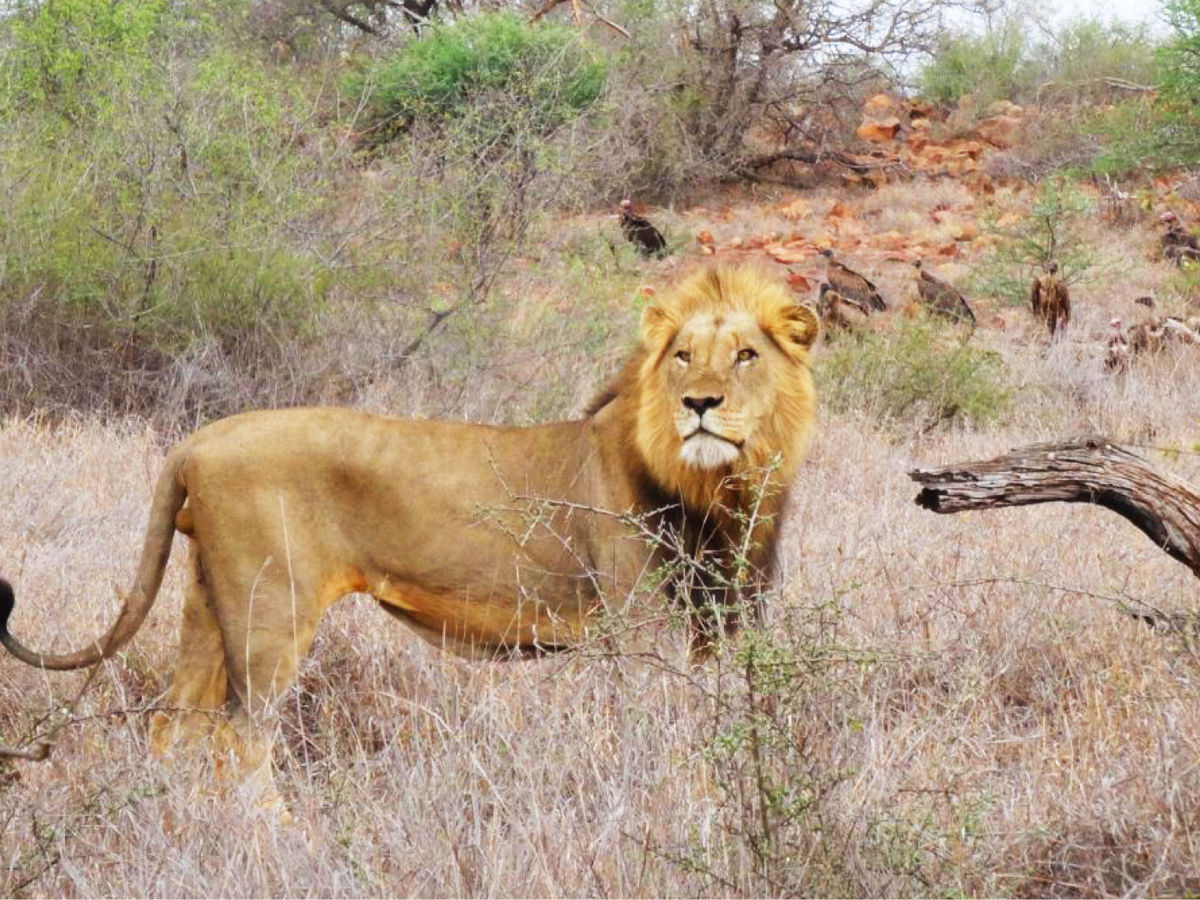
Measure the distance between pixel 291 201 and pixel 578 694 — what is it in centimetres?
597

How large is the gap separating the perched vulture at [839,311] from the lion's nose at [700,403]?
27.7ft

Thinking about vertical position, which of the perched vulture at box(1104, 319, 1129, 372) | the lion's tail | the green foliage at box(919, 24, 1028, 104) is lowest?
the lion's tail

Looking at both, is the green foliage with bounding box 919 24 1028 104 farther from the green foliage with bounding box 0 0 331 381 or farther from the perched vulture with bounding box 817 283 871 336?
the green foliage with bounding box 0 0 331 381

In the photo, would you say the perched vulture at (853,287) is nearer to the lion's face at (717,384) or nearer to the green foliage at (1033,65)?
the lion's face at (717,384)

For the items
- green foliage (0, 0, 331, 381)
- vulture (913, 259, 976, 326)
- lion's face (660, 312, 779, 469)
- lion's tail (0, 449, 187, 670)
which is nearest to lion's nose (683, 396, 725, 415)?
lion's face (660, 312, 779, 469)

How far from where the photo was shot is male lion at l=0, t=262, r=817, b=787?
418 centimetres

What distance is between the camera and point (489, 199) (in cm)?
973

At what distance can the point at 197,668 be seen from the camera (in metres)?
4.36

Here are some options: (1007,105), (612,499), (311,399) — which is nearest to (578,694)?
(612,499)

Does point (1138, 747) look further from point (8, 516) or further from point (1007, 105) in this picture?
point (1007, 105)

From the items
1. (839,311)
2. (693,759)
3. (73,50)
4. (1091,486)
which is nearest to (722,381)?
(1091,486)

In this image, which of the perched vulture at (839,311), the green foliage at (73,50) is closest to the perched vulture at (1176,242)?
the perched vulture at (839,311)

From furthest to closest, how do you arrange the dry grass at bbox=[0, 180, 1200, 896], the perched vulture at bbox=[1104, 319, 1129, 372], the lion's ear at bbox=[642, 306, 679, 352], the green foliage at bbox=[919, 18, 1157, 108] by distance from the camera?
the green foliage at bbox=[919, 18, 1157, 108] → the perched vulture at bbox=[1104, 319, 1129, 372] → the lion's ear at bbox=[642, 306, 679, 352] → the dry grass at bbox=[0, 180, 1200, 896]

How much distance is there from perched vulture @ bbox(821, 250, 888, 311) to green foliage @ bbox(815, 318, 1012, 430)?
5.51 meters
